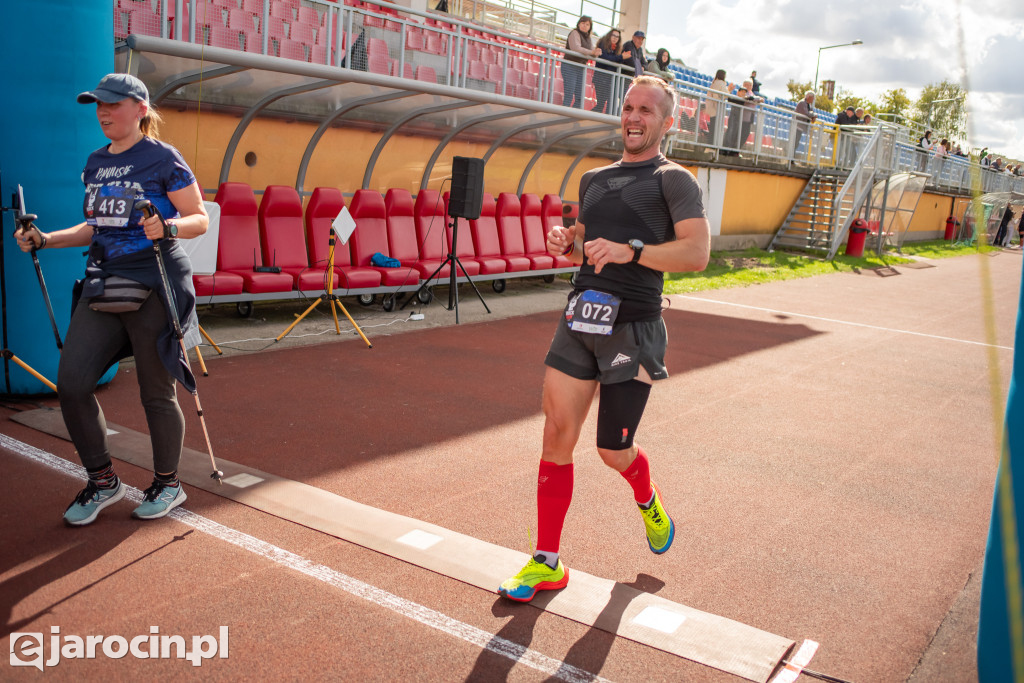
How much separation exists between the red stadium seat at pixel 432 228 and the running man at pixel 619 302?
8.76 metres

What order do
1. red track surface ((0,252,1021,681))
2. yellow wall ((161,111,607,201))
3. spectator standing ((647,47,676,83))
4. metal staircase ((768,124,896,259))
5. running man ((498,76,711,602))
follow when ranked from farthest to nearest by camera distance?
metal staircase ((768,124,896,259)) < spectator standing ((647,47,676,83)) < yellow wall ((161,111,607,201)) < running man ((498,76,711,602)) < red track surface ((0,252,1021,681))

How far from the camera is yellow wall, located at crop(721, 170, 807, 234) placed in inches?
862

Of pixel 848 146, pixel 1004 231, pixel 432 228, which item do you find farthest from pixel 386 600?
pixel 848 146

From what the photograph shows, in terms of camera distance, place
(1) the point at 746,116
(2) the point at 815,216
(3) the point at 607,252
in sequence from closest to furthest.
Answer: (3) the point at 607,252 < (1) the point at 746,116 < (2) the point at 815,216

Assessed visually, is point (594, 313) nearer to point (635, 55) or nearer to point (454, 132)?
point (454, 132)

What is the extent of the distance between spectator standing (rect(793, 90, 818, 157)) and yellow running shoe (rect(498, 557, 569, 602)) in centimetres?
2261

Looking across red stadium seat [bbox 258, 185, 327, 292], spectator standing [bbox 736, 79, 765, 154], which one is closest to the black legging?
red stadium seat [bbox 258, 185, 327, 292]

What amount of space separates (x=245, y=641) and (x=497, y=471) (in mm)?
2353

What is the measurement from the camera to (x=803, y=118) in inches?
954

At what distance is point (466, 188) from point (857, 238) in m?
17.0

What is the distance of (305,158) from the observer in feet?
36.5

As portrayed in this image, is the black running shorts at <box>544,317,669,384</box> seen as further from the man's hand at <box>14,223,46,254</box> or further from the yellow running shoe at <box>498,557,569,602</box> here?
the man's hand at <box>14,223,46,254</box>

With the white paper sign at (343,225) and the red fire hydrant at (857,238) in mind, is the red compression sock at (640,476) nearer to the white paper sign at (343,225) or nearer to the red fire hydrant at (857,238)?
the white paper sign at (343,225)

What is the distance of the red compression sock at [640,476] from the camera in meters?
3.81
